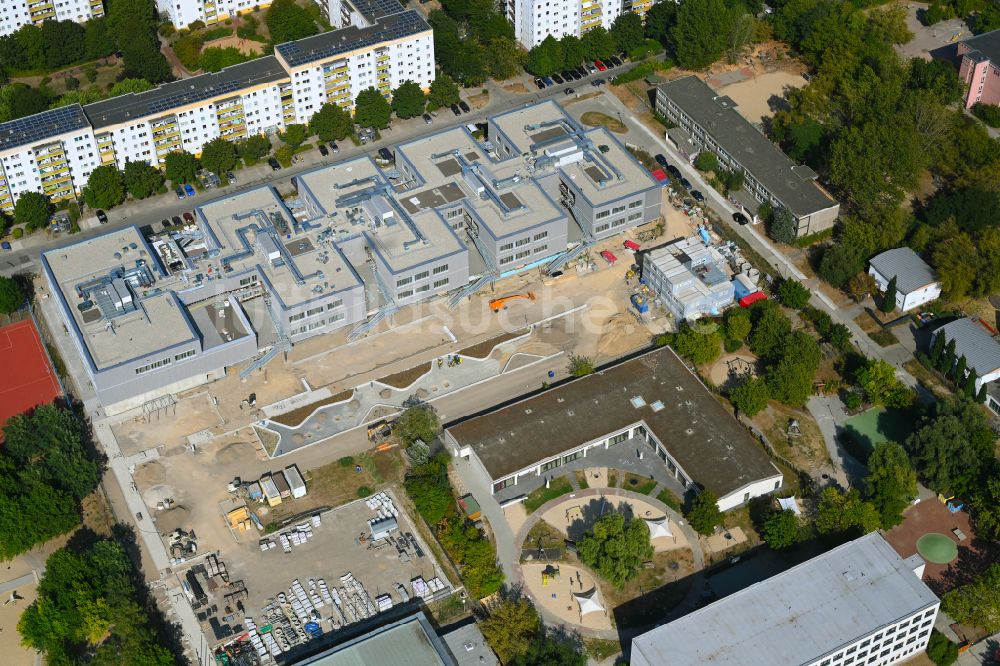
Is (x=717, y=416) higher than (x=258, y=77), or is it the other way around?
(x=258, y=77)

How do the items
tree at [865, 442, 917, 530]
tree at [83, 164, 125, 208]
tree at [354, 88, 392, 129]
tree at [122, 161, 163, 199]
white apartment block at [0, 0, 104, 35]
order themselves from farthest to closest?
white apartment block at [0, 0, 104, 35] < tree at [354, 88, 392, 129] < tree at [122, 161, 163, 199] < tree at [83, 164, 125, 208] < tree at [865, 442, 917, 530]

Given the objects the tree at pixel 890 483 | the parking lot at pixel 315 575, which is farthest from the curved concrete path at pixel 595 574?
the tree at pixel 890 483

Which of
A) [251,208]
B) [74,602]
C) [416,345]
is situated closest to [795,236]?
[416,345]

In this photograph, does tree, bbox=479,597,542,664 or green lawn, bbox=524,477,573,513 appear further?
green lawn, bbox=524,477,573,513

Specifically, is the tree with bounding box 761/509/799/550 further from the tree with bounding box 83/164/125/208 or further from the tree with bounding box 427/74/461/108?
the tree with bounding box 83/164/125/208

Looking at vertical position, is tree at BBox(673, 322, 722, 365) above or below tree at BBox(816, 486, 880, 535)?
above

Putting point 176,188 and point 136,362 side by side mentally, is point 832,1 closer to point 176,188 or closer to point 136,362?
point 176,188

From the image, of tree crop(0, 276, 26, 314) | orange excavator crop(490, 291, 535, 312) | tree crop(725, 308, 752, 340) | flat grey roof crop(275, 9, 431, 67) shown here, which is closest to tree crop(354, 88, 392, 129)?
flat grey roof crop(275, 9, 431, 67)
